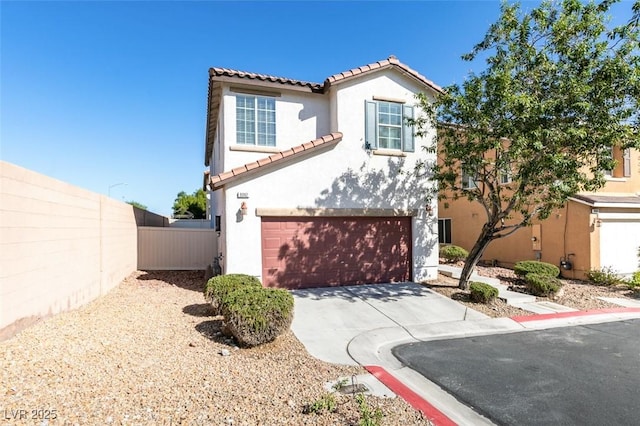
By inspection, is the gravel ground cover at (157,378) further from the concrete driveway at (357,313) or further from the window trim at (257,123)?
the window trim at (257,123)

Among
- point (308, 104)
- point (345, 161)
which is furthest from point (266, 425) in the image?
point (308, 104)

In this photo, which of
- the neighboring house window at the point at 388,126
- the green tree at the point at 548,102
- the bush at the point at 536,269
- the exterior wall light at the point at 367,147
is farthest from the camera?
the bush at the point at 536,269

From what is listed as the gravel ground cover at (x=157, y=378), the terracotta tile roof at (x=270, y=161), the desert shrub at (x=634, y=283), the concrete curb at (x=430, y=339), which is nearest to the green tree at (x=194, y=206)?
the terracotta tile roof at (x=270, y=161)

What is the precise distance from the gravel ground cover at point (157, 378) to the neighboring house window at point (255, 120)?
6441 mm

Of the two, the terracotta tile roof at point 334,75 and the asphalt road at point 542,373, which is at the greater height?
the terracotta tile roof at point 334,75

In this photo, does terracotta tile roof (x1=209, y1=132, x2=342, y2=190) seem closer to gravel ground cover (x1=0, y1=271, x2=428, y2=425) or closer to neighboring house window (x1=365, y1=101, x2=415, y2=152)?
neighboring house window (x1=365, y1=101, x2=415, y2=152)

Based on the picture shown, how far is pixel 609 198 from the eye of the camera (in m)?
15.0

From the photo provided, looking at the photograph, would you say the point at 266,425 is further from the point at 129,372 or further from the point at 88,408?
the point at 129,372

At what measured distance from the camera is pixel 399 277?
12.5 meters

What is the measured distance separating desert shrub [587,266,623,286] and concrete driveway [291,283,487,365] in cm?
753

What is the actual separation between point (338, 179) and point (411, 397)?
7.75 m

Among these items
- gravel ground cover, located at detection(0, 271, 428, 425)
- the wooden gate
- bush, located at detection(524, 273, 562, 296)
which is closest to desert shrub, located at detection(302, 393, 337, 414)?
gravel ground cover, located at detection(0, 271, 428, 425)

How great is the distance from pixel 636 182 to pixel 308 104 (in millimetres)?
15958

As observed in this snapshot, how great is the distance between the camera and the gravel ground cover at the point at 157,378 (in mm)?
3912
